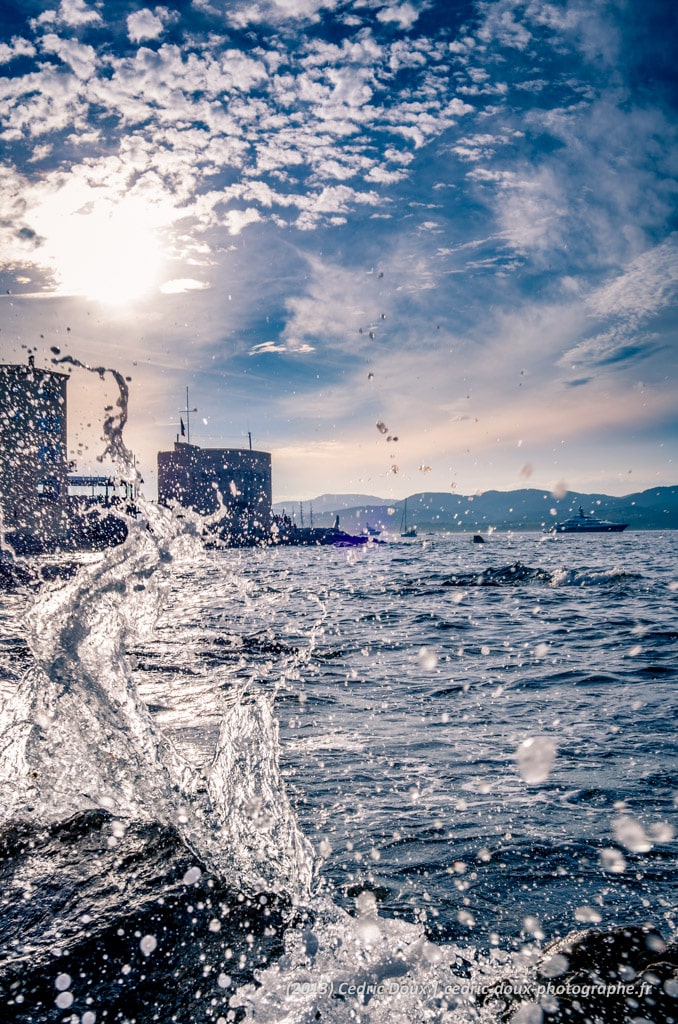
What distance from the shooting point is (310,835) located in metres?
4.10

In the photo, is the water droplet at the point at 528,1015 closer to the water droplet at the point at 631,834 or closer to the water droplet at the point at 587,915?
the water droplet at the point at 587,915

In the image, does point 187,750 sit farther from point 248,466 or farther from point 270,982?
point 248,466

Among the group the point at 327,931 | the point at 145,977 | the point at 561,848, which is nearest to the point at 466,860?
the point at 561,848

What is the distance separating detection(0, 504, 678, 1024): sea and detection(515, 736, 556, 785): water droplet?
0.04 metres

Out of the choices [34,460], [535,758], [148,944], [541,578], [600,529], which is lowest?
[600,529]

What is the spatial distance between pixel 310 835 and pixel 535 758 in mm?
2761

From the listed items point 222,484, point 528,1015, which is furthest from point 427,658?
point 222,484

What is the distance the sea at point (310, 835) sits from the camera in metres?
2.60

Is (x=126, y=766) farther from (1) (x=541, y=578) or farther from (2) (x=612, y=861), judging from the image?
(1) (x=541, y=578)

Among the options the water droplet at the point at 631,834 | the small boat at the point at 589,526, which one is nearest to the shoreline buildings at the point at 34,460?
the water droplet at the point at 631,834

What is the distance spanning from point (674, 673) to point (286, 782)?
8.05 metres

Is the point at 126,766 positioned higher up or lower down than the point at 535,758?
higher up

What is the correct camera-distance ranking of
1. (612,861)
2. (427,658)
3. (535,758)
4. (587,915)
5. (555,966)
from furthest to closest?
1. (427,658)
2. (535,758)
3. (612,861)
4. (587,915)
5. (555,966)

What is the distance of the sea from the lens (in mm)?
2598
